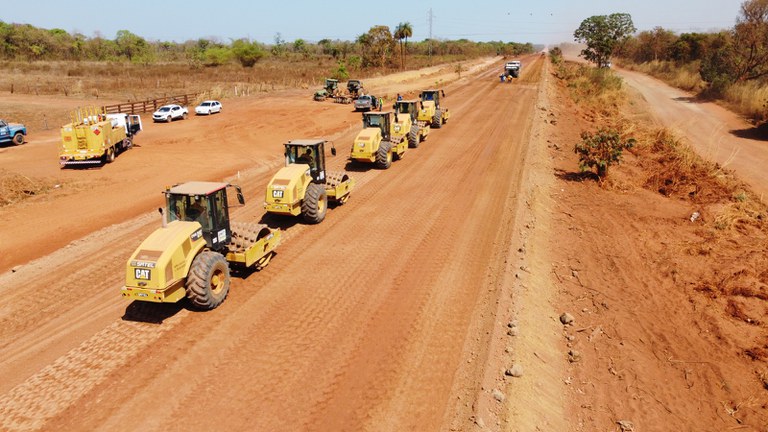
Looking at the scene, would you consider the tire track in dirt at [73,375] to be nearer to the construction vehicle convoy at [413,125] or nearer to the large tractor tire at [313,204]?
the large tractor tire at [313,204]

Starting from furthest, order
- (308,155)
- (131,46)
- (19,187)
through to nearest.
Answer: (131,46) < (19,187) < (308,155)

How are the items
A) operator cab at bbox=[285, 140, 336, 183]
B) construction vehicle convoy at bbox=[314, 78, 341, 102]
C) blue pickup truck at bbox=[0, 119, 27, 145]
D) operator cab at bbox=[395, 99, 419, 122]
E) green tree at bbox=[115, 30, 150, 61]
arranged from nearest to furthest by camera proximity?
operator cab at bbox=[285, 140, 336, 183] → operator cab at bbox=[395, 99, 419, 122] → blue pickup truck at bbox=[0, 119, 27, 145] → construction vehicle convoy at bbox=[314, 78, 341, 102] → green tree at bbox=[115, 30, 150, 61]

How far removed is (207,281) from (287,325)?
5.66 feet

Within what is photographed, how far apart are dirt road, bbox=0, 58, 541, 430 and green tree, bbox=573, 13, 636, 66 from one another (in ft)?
139

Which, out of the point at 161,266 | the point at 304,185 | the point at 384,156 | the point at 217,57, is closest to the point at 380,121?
the point at 384,156

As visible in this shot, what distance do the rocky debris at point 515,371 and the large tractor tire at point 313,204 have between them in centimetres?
752

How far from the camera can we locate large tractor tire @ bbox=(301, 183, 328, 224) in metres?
13.3

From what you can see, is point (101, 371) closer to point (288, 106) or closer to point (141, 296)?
point (141, 296)

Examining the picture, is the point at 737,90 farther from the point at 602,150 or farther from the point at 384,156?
the point at 384,156

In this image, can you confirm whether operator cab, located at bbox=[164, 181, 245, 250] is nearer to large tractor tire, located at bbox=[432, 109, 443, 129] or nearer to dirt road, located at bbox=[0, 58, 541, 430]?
dirt road, located at bbox=[0, 58, 541, 430]

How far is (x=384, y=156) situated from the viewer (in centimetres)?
1958

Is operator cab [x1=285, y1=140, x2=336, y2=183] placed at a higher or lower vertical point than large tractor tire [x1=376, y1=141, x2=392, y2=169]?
higher

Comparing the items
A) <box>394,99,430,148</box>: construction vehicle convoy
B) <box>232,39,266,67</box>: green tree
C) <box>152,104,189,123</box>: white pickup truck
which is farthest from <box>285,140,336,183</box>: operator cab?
<box>232,39,266,67</box>: green tree

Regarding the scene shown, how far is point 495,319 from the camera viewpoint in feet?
29.2
